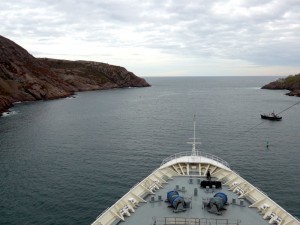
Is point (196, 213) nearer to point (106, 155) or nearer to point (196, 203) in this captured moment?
point (196, 203)

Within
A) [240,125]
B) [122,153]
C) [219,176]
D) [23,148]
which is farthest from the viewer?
[240,125]

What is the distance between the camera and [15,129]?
124125mm

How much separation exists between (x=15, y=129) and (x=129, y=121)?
161 ft

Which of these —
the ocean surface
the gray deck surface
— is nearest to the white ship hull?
the gray deck surface

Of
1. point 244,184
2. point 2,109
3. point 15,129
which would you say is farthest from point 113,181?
point 2,109

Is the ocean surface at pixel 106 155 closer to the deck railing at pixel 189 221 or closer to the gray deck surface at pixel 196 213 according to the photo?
the gray deck surface at pixel 196 213

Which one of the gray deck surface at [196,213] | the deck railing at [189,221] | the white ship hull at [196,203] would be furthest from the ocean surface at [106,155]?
the deck railing at [189,221]

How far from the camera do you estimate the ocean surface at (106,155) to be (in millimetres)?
55250

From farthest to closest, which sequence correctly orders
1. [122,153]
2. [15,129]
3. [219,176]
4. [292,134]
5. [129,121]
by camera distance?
[129,121] → [15,129] → [292,134] → [122,153] → [219,176]

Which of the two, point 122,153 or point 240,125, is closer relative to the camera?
point 122,153

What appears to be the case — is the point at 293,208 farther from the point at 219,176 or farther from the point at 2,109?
the point at 2,109

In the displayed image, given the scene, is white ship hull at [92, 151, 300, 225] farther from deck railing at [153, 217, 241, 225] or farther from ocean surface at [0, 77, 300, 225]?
ocean surface at [0, 77, 300, 225]

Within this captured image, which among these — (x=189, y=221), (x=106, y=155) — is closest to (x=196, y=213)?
(x=189, y=221)

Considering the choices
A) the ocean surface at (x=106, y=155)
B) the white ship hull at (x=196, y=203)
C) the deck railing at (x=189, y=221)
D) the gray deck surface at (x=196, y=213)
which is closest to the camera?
the deck railing at (x=189, y=221)
